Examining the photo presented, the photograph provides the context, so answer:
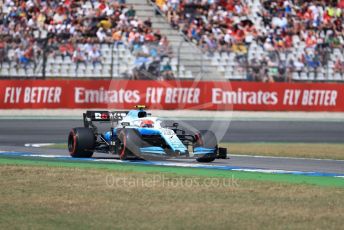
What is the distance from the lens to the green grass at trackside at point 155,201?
33.0 feet

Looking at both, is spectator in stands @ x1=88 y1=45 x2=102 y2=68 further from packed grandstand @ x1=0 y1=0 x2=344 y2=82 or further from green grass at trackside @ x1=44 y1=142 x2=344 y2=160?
green grass at trackside @ x1=44 y1=142 x2=344 y2=160

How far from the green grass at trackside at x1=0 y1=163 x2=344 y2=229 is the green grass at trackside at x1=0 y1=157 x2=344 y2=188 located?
0.08m

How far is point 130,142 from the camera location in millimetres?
17234

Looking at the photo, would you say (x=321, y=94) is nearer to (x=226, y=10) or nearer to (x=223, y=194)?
(x=226, y=10)

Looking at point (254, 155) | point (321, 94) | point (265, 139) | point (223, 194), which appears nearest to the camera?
point (223, 194)

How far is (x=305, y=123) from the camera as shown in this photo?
34.5m

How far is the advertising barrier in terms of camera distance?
34.5 metres

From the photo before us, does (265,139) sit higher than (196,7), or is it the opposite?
(196,7)

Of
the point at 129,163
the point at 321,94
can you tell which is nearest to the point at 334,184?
the point at 129,163

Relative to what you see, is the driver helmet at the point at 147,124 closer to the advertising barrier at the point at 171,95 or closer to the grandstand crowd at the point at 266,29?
the advertising barrier at the point at 171,95

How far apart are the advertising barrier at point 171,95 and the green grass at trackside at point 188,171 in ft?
53.6

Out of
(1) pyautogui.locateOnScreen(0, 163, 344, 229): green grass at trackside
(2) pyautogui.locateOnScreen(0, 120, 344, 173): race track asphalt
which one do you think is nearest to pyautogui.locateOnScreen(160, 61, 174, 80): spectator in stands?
(2) pyautogui.locateOnScreen(0, 120, 344, 173): race track asphalt

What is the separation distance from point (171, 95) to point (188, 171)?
20098 mm

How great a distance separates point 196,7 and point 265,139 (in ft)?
41.2
